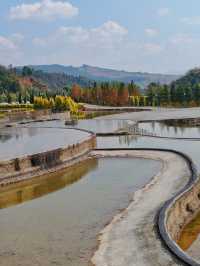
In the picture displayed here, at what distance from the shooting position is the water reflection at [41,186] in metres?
22.0

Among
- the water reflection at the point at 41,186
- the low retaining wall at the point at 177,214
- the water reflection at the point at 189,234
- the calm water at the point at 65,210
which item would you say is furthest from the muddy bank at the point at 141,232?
the water reflection at the point at 41,186

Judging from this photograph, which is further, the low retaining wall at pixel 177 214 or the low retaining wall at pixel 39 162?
the low retaining wall at pixel 39 162

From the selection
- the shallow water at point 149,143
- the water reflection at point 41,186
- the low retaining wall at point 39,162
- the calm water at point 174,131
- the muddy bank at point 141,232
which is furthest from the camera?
the calm water at point 174,131

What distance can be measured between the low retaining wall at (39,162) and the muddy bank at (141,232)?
7460 mm

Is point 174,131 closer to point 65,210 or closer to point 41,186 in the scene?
point 41,186

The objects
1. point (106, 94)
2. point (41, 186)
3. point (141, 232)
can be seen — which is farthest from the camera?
point (106, 94)

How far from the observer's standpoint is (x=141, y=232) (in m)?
15.3

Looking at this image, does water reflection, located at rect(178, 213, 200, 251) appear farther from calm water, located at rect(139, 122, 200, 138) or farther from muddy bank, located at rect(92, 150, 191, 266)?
calm water, located at rect(139, 122, 200, 138)

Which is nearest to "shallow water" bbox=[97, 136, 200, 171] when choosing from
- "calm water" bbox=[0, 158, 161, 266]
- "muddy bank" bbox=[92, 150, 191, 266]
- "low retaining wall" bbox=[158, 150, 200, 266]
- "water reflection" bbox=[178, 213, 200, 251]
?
"calm water" bbox=[0, 158, 161, 266]

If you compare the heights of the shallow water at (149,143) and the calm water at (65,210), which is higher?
the shallow water at (149,143)

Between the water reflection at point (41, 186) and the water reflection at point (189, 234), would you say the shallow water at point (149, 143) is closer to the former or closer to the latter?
the water reflection at point (41, 186)

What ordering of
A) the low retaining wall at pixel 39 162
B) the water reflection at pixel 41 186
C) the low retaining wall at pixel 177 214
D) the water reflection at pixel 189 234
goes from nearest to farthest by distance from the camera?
the low retaining wall at pixel 177 214 < the water reflection at pixel 189 234 < the water reflection at pixel 41 186 < the low retaining wall at pixel 39 162

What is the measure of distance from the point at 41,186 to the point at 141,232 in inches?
410

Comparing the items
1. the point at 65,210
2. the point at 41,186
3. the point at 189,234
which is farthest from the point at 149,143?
the point at 189,234
